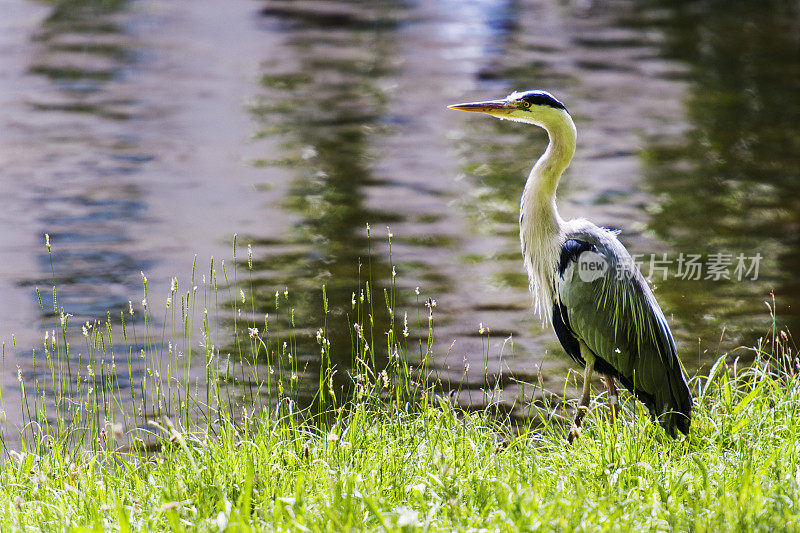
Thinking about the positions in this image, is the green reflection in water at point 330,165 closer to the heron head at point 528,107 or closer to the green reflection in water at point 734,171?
the heron head at point 528,107

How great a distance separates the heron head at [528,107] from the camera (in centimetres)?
501

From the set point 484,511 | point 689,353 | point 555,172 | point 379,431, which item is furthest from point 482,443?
point 689,353

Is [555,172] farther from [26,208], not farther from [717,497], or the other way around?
[26,208]

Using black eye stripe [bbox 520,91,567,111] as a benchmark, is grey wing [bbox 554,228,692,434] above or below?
below

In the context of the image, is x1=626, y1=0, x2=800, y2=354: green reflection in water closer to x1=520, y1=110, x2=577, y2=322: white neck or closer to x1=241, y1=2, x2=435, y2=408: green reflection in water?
x1=520, y1=110, x2=577, y2=322: white neck

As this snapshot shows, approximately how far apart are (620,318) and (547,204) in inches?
25.7

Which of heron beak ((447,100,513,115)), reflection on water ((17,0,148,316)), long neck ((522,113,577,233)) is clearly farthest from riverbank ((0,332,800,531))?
reflection on water ((17,0,148,316))

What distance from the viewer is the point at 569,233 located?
507cm

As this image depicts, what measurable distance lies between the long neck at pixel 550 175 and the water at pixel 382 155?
2.80 ft

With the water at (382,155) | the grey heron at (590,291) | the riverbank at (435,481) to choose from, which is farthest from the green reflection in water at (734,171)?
the riverbank at (435,481)

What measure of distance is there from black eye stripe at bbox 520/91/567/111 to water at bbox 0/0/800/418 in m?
1.10

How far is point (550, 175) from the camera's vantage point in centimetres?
514

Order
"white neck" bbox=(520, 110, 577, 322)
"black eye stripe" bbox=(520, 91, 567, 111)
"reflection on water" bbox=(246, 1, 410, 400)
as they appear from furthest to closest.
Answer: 1. "reflection on water" bbox=(246, 1, 410, 400)
2. "white neck" bbox=(520, 110, 577, 322)
3. "black eye stripe" bbox=(520, 91, 567, 111)

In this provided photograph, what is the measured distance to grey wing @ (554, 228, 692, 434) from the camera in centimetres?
488
